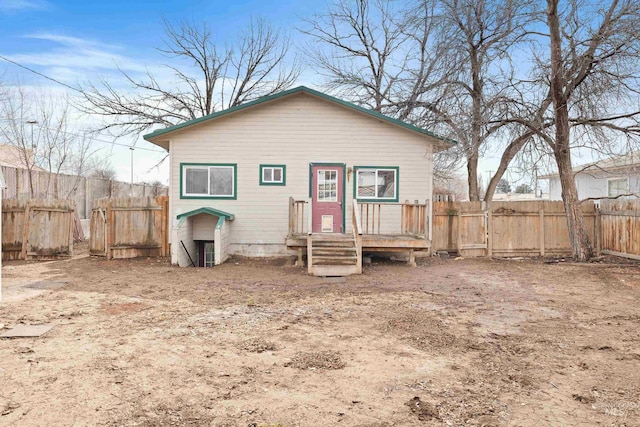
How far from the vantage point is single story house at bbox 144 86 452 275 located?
1211 cm

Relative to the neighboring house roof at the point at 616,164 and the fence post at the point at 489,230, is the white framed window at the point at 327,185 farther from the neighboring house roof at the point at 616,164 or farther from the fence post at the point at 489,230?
the neighboring house roof at the point at 616,164

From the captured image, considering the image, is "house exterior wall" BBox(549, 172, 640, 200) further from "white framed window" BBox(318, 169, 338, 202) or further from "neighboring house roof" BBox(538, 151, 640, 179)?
"white framed window" BBox(318, 169, 338, 202)

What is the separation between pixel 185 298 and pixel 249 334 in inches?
99.7

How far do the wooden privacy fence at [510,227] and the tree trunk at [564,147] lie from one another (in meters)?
0.86

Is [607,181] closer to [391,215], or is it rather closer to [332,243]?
[391,215]

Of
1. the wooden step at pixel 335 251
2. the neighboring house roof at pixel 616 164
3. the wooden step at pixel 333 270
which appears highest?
the neighboring house roof at pixel 616 164

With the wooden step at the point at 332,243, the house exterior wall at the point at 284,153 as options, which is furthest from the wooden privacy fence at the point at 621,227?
the wooden step at the point at 332,243

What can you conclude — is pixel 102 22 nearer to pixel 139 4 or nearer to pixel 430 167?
pixel 139 4

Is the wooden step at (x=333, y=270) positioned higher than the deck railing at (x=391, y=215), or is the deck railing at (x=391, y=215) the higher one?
the deck railing at (x=391, y=215)

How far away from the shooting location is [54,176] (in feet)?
50.2

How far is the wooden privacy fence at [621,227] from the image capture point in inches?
441

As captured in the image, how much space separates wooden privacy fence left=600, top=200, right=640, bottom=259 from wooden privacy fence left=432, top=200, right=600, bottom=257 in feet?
1.20

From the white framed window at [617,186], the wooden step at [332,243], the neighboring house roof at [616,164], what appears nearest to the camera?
the wooden step at [332,243]

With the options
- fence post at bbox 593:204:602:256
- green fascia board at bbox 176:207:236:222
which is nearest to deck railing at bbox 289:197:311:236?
green fascia board at bbox 176:207:236:222
